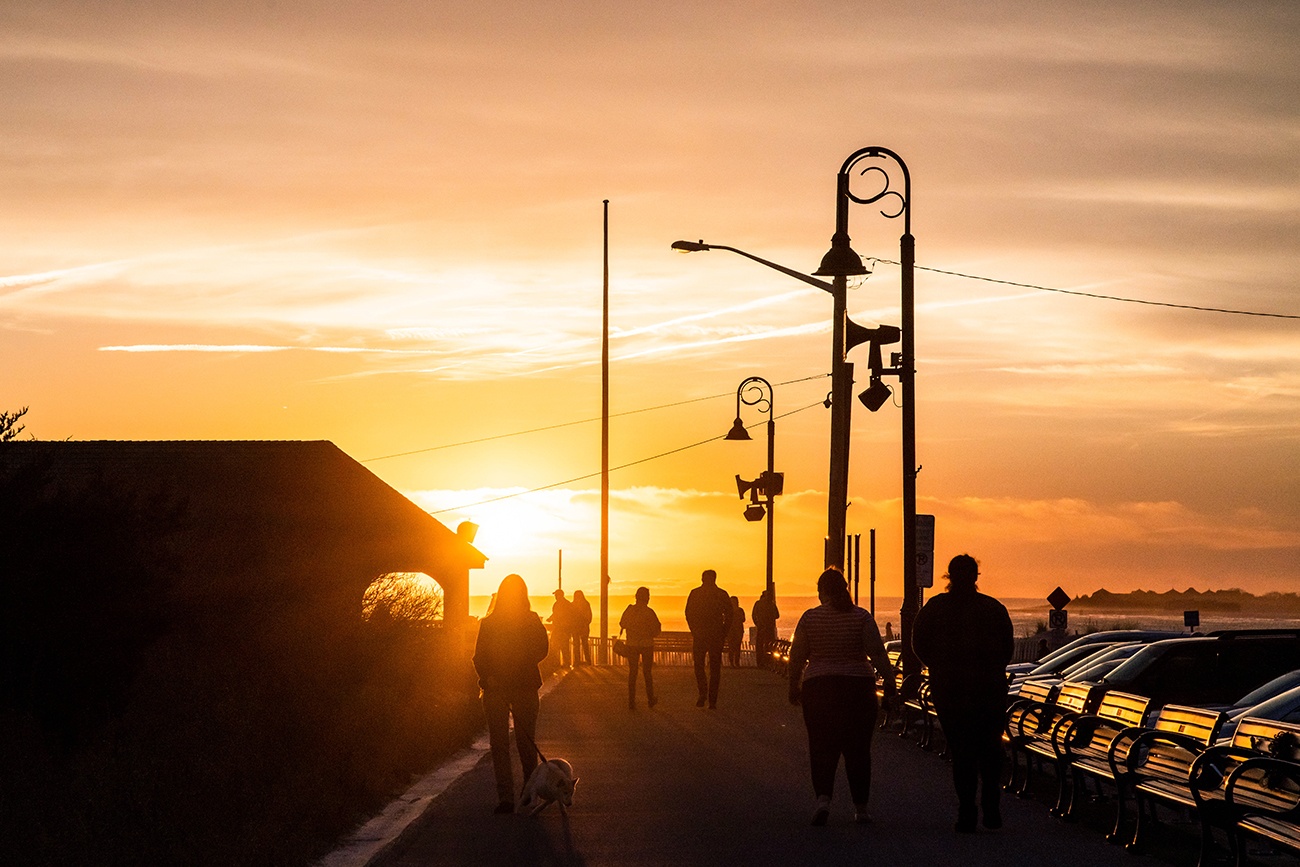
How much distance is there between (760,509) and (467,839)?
3613 centimetres

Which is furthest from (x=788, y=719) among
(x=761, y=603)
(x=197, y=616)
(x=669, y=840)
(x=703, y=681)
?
(x=761, y=603)

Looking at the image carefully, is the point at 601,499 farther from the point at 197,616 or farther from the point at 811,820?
the point at 811,820

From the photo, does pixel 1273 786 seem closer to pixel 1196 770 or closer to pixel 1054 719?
pixel 1196 770

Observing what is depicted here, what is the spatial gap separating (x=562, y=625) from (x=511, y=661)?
95.6ft

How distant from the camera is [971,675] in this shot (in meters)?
12.6

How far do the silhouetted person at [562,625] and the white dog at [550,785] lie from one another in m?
29.3

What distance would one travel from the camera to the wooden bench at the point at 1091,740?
13273 millimetres

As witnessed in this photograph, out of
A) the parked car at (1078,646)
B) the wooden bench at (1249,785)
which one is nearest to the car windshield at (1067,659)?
the parked car at (1078,646)

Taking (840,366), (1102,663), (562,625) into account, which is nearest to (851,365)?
(840,366)

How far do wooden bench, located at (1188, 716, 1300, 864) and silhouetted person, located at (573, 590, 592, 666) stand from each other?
33559mm

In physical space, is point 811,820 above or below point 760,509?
below

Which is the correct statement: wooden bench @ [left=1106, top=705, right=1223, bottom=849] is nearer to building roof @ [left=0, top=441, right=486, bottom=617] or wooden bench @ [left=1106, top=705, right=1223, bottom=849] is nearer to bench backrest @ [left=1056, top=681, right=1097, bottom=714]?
bench backrest @ [left=1056, top=681, right=1097, bottom=714]

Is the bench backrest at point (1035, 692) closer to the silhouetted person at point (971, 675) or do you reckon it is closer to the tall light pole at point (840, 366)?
the silhouetted person at point (971, 675)

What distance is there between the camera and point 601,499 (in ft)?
163
